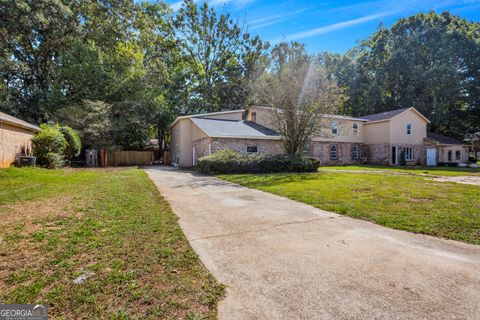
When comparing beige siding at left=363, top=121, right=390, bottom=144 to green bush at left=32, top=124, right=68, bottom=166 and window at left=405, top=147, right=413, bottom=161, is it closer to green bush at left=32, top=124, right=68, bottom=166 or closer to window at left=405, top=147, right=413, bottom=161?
window at left=405, top=147, right=413, bottom=161

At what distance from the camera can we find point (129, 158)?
2364 centimetres

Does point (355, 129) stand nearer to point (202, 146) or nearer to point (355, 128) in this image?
point (355, 128)

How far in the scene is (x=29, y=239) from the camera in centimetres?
363

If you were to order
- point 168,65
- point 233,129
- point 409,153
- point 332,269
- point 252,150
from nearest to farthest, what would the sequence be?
1. point 332,269
2. point 252,150
3. point 233,129
4. point 409,153
5. point 168,65

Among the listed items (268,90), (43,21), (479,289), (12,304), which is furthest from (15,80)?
(479,289)

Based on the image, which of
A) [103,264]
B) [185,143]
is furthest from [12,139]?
[103,264]

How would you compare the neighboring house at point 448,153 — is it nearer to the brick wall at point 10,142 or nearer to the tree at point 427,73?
the tree at point 427,73

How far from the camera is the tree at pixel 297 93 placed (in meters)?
14.6

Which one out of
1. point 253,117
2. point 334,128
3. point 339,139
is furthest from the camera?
point 253,117

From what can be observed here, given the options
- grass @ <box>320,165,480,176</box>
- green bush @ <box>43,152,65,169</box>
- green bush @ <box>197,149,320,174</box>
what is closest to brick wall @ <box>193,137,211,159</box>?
green bush @ <box>197,149,320,174</box>

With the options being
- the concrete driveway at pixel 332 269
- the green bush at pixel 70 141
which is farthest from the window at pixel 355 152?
the green bush at pixel 70 141

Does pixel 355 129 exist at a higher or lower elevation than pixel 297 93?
lower

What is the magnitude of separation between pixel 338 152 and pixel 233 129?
1127cm

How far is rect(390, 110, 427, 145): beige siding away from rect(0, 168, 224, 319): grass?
80.6 ft
